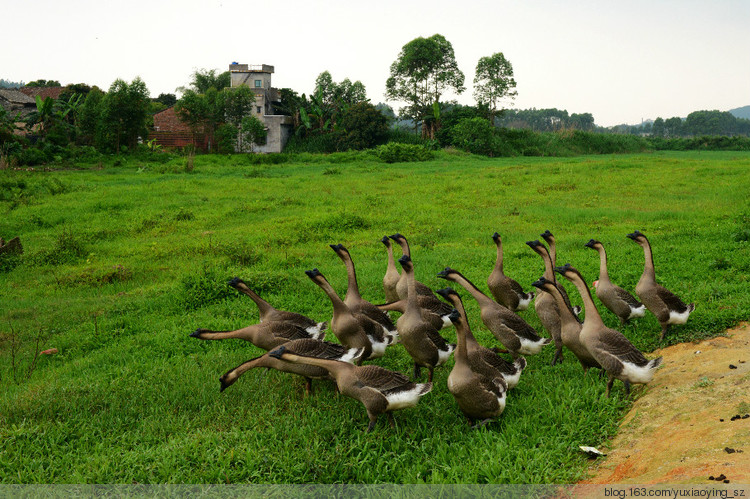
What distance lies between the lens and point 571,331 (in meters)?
6.43

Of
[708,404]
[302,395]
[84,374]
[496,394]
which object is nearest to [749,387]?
[708,404]

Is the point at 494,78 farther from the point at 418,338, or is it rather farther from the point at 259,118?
the point at 418,338

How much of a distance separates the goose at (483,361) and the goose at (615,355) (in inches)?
31.5

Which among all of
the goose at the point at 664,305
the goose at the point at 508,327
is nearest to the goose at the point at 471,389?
the goose at the point at 508,327

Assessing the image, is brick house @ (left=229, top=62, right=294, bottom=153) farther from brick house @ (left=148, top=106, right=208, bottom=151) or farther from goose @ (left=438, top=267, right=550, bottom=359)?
goose @ (left=438, top=267, right=550, bottom=359)

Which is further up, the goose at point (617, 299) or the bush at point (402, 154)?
the bush at point (402, 154)

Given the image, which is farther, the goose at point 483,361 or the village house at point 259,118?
the village house at point 259,118

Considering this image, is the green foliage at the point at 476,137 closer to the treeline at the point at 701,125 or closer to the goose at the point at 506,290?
the goose at the point at 506,290

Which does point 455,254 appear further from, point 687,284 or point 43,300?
point 43,300

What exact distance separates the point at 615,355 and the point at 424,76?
54.2 metres

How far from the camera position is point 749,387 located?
5328mm

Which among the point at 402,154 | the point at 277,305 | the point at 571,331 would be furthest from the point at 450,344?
the point at 402,154

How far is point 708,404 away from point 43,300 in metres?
11.3

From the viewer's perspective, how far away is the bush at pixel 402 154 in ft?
126
